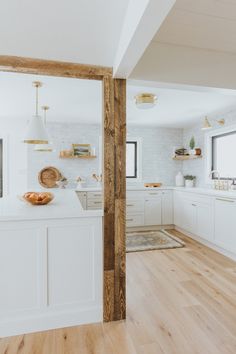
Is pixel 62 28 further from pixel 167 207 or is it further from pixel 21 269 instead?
pixel 167 207

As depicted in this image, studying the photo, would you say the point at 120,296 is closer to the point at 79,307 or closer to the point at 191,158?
the point at 79,307

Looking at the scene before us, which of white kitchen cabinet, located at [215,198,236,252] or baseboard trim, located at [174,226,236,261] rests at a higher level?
white kitchen cabinet, located at [215,198,236,252]

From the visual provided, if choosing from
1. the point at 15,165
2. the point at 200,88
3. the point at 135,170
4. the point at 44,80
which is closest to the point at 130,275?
the point at 200,88

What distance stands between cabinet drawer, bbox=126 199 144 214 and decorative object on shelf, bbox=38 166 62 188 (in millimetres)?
1551

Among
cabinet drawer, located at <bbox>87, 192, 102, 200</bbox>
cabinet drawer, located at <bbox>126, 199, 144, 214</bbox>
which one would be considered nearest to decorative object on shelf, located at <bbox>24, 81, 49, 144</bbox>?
cabinet drawer, located at <bbox>87, 192, 102, 200</bbox>

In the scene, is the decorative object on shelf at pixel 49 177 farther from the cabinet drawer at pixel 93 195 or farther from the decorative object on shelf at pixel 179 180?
the decorative object on shelf at pixel 179 180

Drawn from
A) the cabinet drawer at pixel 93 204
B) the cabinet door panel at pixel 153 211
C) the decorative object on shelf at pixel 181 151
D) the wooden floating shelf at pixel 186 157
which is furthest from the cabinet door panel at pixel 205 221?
the cabinet drawer at pixel 93 204

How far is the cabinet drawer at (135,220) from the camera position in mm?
4756

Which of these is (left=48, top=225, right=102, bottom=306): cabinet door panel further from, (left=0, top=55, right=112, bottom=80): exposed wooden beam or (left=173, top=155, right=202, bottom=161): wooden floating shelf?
(left=173, top=155, right=202, bottom=161): wooden floating shelf

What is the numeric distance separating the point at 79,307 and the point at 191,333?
2.96ft

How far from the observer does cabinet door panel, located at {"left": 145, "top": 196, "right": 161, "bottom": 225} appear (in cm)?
485

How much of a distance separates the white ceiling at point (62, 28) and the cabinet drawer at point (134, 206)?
3.31 metres

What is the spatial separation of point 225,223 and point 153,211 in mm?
1678

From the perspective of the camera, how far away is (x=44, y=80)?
2.57 meters
